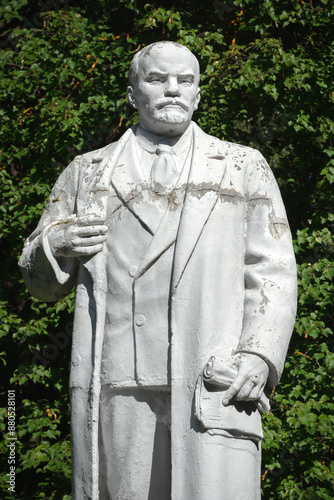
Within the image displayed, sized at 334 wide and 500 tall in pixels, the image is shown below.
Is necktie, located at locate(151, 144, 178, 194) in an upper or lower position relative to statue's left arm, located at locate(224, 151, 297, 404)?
upper

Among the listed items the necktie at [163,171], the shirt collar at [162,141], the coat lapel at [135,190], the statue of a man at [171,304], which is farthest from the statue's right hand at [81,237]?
the shirt collar at [162,141]

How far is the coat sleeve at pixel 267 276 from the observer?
488 cm

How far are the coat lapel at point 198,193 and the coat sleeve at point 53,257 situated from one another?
645 millimetres

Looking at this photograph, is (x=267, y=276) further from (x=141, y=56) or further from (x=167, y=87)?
(x=141, y=56)

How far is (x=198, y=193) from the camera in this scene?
16.6 feet

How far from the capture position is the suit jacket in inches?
189

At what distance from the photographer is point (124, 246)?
507 centimetres

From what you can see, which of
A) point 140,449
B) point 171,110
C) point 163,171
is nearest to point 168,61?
point 171,110

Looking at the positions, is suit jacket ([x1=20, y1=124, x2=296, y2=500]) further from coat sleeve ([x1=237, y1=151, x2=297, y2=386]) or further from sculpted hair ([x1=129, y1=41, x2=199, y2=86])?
sculpted hair ([x1=129, y1=41, x2=199, y2=86])

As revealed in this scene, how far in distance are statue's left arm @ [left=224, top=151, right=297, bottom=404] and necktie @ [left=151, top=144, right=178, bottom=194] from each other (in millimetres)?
413

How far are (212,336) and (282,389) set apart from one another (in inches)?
178

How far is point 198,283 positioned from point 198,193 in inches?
19.2

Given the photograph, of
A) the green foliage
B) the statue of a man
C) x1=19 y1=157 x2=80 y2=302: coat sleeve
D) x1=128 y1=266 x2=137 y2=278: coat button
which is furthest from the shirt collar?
the green foliage

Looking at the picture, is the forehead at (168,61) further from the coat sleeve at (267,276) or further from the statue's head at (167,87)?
the coat sleeve at (267,276)
